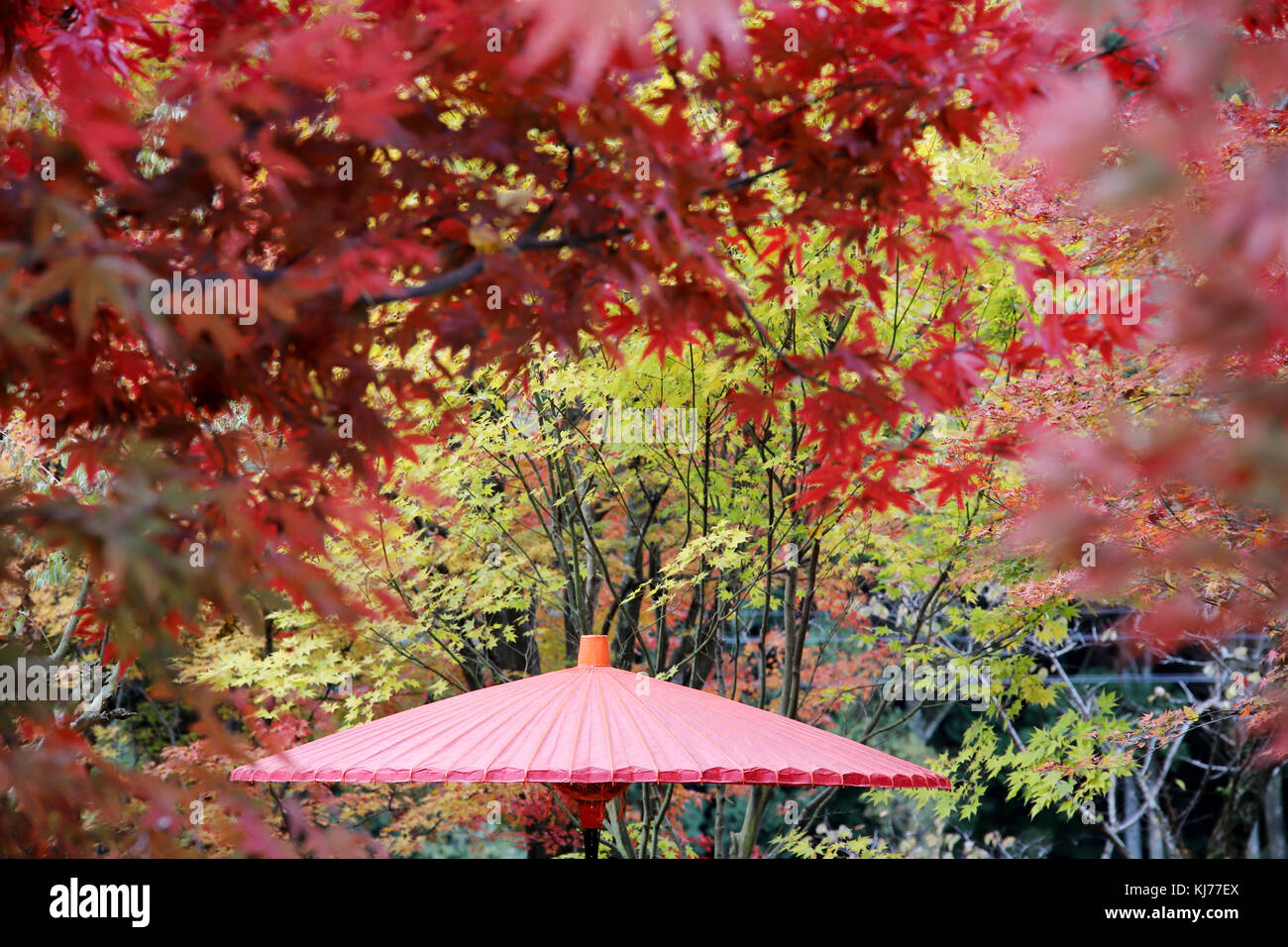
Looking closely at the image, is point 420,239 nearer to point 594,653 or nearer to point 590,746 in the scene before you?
point 590,746

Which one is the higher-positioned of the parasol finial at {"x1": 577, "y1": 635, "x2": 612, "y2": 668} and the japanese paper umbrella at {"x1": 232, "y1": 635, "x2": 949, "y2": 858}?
the parasol finial at {"x1": 577, "y1": 635, "x2": 612, "y2": 668}

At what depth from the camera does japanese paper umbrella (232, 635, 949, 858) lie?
3500 millimetres

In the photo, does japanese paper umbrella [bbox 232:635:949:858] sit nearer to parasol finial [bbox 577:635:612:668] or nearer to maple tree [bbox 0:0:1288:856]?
parasol finial [bbox 577:635:612:668]

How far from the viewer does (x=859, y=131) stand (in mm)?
2039

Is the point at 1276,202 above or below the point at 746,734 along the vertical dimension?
above

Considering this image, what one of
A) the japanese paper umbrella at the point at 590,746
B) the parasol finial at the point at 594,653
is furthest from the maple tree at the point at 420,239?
the parasol finial at the point at 594,653

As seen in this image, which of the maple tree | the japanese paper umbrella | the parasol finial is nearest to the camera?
the maple tree

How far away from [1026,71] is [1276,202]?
2.21 feet

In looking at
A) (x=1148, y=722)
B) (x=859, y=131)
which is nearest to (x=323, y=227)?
(x=859, y=131)

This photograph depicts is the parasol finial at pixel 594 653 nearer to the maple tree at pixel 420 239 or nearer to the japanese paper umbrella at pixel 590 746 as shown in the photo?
the japanese paper umbrella at pixel 590 746

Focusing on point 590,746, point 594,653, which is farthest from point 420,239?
point 594,653

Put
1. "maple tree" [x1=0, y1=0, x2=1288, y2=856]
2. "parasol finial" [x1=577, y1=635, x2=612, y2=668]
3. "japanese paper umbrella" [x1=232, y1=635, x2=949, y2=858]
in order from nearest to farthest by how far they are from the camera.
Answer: "maple tree" [x1=0, y1=0, x2=1288, y2=856] → "japanese paper umbrella" [x1=232, y1=635, x2=949, y2=858] → "parasol finial" [x1=577, y1=635, x2=612, y2=668]

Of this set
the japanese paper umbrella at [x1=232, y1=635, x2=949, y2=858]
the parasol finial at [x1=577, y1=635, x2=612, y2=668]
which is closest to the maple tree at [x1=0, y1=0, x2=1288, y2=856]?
the japanese paper umbrella at [x1=232, y1=635, x2=949, y2=858]
